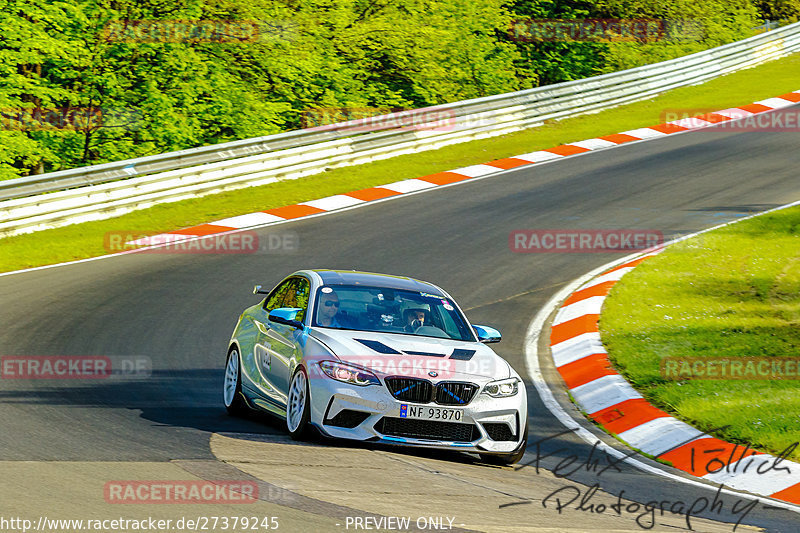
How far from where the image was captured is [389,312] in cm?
940

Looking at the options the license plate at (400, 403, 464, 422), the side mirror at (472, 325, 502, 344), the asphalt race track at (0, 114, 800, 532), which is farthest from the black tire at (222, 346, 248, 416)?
the side mirror at (472, 325, 502, 344)

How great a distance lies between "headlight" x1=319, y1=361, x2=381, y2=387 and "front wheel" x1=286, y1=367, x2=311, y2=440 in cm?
26

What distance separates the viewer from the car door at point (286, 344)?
29.4ft

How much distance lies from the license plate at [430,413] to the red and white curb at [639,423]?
212 centimetres

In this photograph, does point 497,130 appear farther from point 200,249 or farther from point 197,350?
point 197,350

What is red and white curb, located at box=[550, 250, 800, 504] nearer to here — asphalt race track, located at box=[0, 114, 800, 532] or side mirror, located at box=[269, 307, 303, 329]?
asphalt race track, located at box=[0, 114, 800, 532]

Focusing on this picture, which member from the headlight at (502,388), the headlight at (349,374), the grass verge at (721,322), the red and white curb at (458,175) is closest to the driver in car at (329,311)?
the headlight at (349,374)

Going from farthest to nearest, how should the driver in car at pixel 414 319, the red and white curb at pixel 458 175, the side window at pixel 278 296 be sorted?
the red and white curb at pixel 458 175 < the side window at pixel 278 296 < the driver in car at pixel 414 319

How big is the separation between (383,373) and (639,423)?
3.21m

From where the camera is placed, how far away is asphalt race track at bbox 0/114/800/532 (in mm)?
6914

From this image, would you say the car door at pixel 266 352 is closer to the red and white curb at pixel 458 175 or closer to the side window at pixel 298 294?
the side window at pixel 298 294

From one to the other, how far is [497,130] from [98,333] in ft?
55.0

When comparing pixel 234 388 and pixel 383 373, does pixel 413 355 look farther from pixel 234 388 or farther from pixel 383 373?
pixel 234 388

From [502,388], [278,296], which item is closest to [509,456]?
[502,388]
